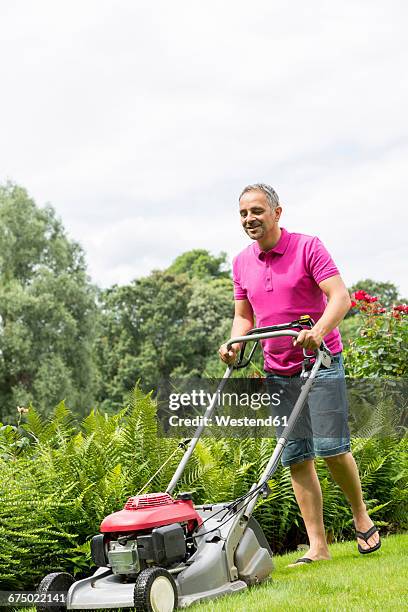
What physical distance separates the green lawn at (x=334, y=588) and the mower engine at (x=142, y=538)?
0.87ft

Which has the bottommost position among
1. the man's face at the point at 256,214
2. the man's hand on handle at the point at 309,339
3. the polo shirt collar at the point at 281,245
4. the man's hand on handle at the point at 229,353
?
the man's hand on handle at the point at 309,339

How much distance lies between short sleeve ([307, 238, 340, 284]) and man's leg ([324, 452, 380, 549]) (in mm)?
968

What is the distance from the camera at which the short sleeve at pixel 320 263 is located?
440 centimetres

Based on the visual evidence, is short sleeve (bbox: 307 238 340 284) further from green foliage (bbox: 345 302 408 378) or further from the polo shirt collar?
green foliage (bbox: 345 302 408 378)

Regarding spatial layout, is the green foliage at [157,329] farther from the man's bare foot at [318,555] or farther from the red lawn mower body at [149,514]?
the red lawn mower body at [149,514]

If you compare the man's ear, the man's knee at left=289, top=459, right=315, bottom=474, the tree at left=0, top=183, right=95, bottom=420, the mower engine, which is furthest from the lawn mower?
the tree at left=0, top=183, right=95, bottom=420

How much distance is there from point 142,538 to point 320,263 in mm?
1723

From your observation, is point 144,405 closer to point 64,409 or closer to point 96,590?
point 64,409

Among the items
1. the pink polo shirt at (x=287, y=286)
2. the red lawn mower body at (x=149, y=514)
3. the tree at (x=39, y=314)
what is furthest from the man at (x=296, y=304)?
the tree at (x=39, y=314)

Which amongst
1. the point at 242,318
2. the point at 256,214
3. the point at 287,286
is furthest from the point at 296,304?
the point at 256,214

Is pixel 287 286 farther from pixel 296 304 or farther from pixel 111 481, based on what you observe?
pixel 111 481

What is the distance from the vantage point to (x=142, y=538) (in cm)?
346

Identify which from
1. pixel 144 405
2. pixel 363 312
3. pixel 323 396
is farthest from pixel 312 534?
pixel 363 312

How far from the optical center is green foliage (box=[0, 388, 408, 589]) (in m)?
4.29
